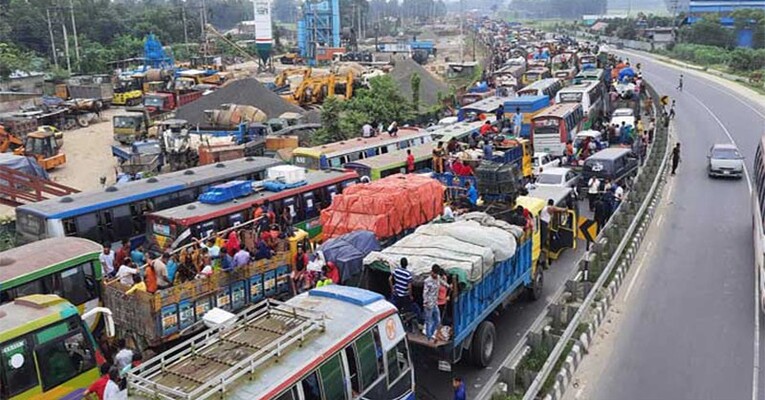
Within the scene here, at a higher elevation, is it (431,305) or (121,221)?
(431,305)

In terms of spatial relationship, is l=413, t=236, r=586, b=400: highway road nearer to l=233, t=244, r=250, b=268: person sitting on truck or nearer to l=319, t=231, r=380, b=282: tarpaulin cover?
l=319, t=231, r=380, b=282: tarpaulin cover

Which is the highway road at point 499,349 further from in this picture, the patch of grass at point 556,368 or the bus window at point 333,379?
the bus window at point 333,379

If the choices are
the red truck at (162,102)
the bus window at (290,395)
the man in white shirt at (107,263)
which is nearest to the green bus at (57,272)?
the man in white shirt at (107,263)

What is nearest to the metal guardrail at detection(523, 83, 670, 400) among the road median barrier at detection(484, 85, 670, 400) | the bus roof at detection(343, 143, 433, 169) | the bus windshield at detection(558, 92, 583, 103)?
the road median barrier at detection(484, 85, 670, 400)

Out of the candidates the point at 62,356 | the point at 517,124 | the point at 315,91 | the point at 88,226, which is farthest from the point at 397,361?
the point at 315,91

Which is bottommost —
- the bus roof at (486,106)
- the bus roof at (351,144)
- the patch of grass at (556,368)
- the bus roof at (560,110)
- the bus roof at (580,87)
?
the patch of grass at (556,368)

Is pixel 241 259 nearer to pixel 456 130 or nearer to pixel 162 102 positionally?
pixel 456 130

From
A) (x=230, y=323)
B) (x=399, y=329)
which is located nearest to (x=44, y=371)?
(x=230, y=323)
